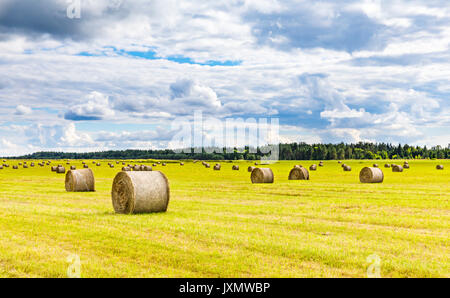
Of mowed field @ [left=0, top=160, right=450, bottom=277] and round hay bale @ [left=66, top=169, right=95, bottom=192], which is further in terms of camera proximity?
round hay bale @ [left=66, top=169, right=95, bottom=192]

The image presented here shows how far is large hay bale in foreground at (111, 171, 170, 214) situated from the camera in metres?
A: 18.1

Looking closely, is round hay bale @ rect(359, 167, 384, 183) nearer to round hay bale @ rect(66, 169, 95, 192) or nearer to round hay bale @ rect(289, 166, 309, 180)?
round hay bale @ rect(289, 166, 309, 180)

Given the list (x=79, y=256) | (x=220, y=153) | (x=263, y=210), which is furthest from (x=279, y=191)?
(x=220, y=153)

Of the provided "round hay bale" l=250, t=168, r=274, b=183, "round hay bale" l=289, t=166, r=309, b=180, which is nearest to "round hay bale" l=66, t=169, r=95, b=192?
"round hay bale" l=250, t=168, r=274, b=183

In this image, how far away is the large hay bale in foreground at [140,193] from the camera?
1811 centimetres

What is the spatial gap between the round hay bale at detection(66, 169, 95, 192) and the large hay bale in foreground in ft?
38.8

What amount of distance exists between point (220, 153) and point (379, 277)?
172778 mm

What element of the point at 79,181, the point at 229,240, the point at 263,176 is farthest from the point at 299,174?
the point at 229,240

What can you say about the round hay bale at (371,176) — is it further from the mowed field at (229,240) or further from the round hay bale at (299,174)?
the mowed field at (229,240)

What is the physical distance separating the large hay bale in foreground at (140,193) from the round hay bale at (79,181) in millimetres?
11820

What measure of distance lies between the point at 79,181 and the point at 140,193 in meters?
13.2

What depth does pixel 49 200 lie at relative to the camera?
79.8 ft

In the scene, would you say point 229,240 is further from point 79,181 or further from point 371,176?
point 371,176

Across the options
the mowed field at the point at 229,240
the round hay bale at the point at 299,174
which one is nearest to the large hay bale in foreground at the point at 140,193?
the mowed field at the point at 229,240
